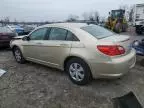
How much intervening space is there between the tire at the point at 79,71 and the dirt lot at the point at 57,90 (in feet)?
0.49

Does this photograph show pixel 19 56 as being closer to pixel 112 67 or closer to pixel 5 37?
pixel 5 37

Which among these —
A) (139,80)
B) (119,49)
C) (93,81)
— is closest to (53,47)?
(93,81)

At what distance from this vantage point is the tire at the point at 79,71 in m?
3.74

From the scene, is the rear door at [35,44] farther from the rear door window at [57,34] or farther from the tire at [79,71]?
the tire at [79,71]

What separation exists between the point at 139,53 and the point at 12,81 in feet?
13.5

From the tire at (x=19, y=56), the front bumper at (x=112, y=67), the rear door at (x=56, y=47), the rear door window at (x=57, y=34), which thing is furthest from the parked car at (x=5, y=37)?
the front bumper at (x=112, y=67)

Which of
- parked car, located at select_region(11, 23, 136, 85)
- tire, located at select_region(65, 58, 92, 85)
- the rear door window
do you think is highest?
the rear door window

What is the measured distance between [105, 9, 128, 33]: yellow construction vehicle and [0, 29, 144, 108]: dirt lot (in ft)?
41.1

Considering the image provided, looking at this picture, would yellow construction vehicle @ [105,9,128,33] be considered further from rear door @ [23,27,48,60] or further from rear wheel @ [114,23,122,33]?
rear door @ [23,27,48,60]

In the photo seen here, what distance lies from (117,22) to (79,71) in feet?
50.0

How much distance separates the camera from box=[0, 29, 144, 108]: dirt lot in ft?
10.8

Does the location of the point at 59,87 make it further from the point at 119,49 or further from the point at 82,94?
the point at 119,49

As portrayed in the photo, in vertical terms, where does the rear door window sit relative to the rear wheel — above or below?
above

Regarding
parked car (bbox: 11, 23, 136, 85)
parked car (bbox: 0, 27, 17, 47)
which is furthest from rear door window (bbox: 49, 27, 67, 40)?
parked car (bbox: 0, 27, 17, 47)
